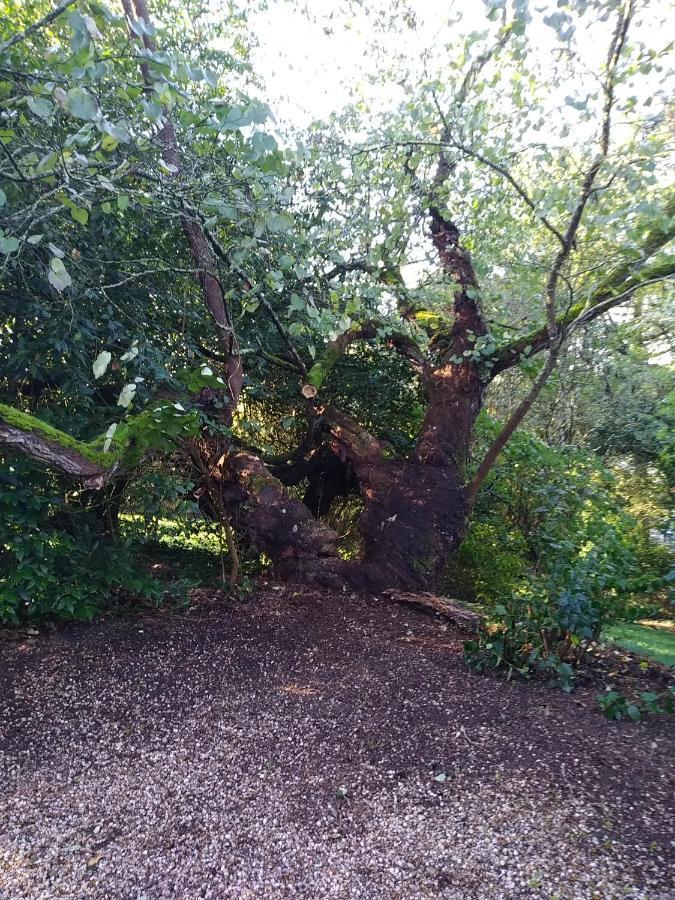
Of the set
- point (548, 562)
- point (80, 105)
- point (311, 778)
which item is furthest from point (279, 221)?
point (548, 562)

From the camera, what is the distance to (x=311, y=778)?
2619mm

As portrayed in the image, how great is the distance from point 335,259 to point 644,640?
5.14 m

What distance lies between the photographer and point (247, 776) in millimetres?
2643

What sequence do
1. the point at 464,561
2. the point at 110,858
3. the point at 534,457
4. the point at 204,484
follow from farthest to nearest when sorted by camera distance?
the point at 464,561, the point at 534,457, the point at 204,484, the point at 110,858

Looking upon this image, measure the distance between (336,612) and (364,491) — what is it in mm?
1199

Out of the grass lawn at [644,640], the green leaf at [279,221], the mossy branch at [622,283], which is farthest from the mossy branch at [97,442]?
the grass lawn at [644,640]

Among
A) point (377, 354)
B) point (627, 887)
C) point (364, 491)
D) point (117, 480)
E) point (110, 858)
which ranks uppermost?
point (377, 354)

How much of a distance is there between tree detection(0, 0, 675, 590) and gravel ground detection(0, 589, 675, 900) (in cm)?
126

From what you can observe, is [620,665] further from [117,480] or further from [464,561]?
[117,480]

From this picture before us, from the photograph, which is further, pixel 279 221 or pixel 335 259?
pixel 335 259

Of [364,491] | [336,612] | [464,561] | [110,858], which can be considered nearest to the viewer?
[110,858]

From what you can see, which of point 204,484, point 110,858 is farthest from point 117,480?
point 110,858

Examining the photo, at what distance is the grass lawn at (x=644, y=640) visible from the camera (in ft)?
12.9

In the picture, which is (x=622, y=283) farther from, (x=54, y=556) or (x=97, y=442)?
(x=54, y=556)
